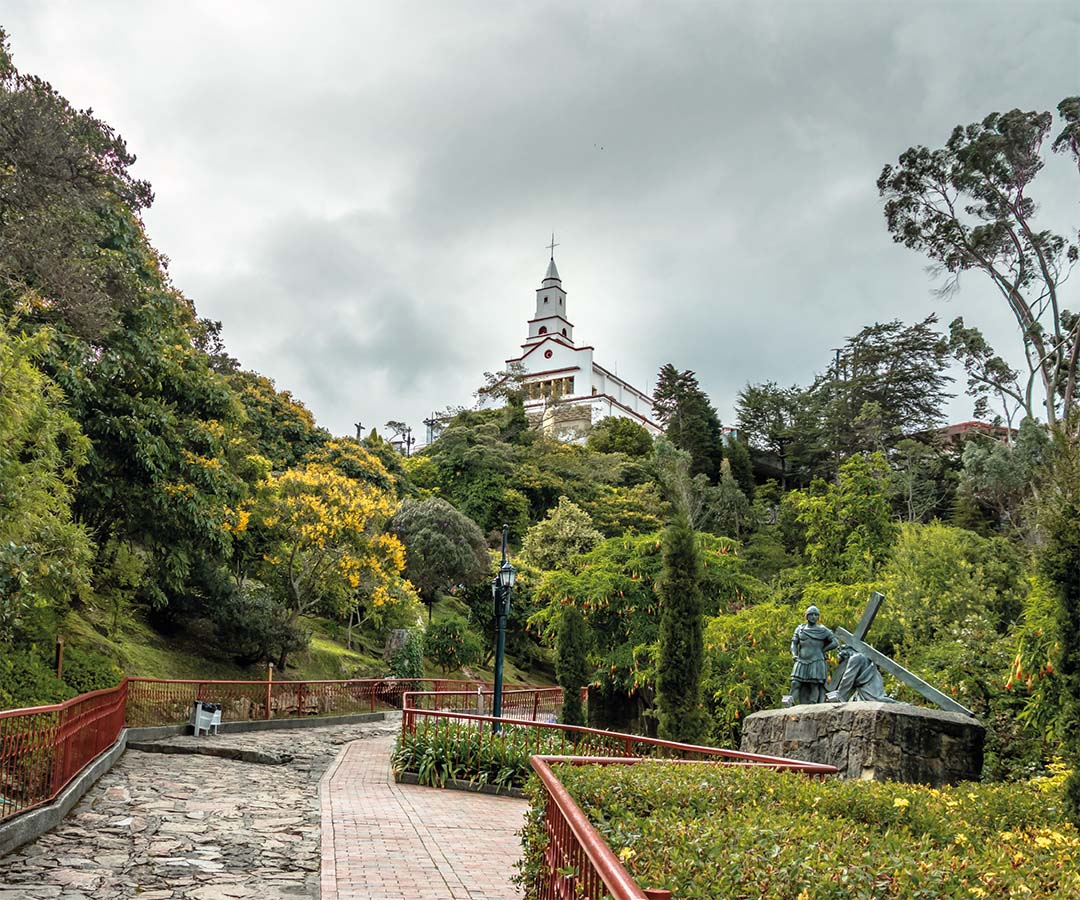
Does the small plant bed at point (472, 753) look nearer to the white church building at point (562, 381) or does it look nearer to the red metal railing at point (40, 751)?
the red metal railing at point (40, 751)

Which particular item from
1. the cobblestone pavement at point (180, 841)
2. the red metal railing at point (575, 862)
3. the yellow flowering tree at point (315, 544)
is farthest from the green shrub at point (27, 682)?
the yellow flowering tree at point (315, 544)

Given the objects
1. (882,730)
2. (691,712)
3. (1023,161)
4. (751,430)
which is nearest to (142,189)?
(691,712)

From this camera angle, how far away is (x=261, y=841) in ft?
27.1

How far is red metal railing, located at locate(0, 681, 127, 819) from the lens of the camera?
300 inches

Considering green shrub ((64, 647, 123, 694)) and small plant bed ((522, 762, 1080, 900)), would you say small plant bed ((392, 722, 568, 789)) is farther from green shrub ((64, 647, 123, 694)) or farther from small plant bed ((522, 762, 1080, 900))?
green shrub ((64, 647, 123, 694))

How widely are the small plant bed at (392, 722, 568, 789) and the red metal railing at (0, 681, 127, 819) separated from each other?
4.37 m

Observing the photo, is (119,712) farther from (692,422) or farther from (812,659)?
(692,422)

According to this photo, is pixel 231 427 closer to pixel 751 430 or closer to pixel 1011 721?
pixel 1011 721

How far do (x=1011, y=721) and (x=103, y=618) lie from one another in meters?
19.8

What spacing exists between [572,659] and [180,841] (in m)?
15.3

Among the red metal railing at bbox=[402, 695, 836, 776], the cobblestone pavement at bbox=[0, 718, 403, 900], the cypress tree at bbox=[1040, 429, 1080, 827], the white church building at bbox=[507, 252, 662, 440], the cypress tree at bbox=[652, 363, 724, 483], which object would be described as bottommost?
the cobblestone pavement at bbox=[0, 718, 403, 900]

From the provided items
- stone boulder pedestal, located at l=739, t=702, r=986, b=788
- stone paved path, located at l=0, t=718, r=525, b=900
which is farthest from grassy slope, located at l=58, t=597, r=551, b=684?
stone boulder pedestal, located at l=739, t=702, r=986, b=788

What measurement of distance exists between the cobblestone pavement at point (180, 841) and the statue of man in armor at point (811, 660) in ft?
23.8

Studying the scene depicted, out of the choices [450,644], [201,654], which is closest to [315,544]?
[201,654]
